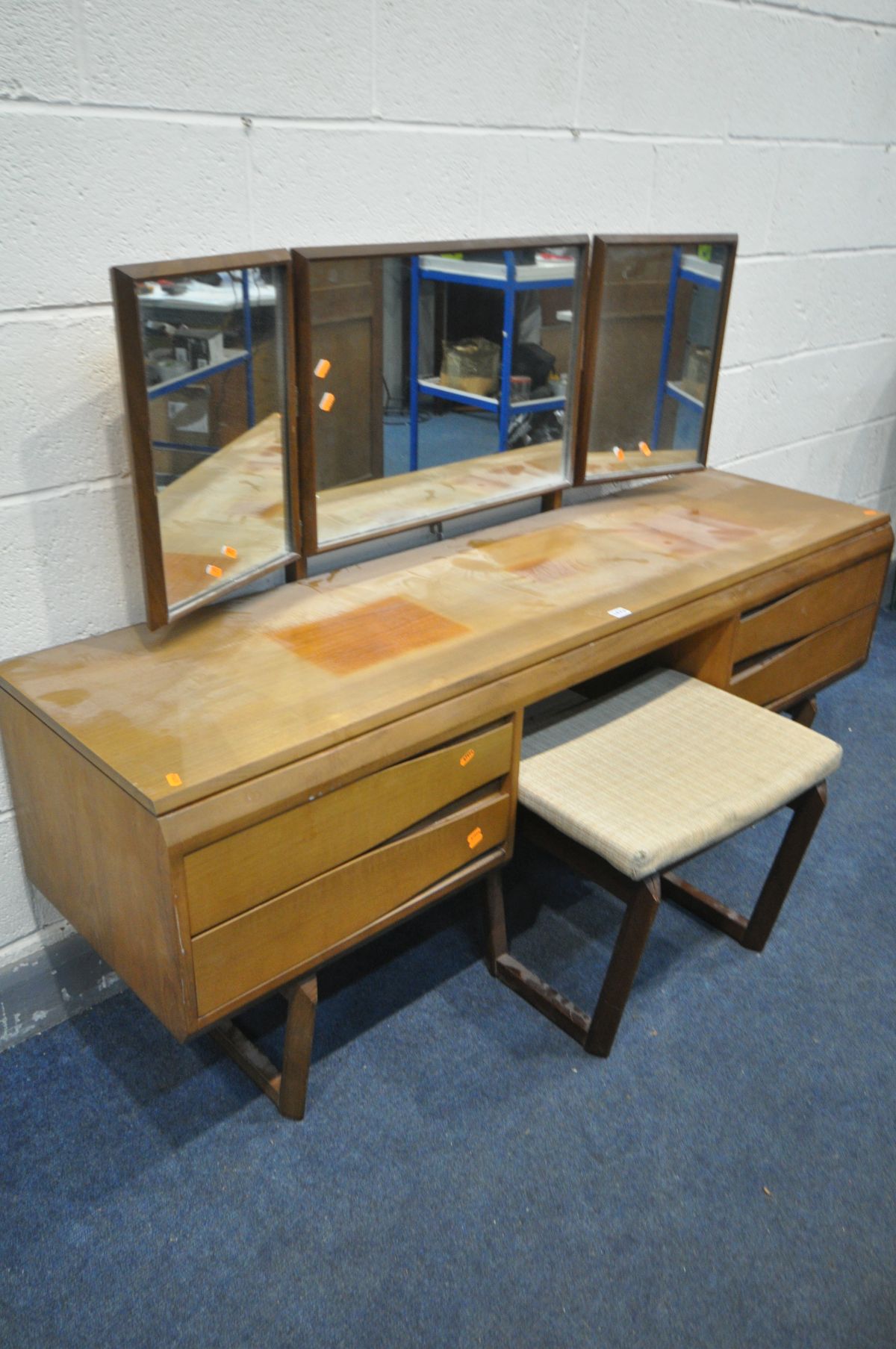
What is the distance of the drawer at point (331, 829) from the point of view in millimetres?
1101

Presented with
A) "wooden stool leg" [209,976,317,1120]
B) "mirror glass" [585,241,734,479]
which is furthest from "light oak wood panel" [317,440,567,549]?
"wooden stool leg" [209,976,317,1120]

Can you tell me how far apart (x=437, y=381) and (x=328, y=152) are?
1.14ft

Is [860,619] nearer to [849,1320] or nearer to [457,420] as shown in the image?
[457,420]

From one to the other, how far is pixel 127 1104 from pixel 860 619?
60.7 inches

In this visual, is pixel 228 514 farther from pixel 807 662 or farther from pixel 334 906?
pixel 807 662

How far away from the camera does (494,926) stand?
5.43ft

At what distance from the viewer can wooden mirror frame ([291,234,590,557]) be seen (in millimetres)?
1379

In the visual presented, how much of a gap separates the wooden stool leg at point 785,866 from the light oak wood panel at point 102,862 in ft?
3.18

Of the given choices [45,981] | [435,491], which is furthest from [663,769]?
[45,981]

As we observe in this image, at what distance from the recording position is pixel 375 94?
4.83 feet

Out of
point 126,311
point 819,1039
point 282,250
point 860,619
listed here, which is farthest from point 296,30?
point 819,1039

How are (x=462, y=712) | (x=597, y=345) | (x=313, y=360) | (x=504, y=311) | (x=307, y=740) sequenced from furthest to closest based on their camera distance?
1. (x=597, y=345)
2. (x=504, y=311)
3. (x=313, y=360)
4. (x=462, y=712)
5. (x=307, y=740)

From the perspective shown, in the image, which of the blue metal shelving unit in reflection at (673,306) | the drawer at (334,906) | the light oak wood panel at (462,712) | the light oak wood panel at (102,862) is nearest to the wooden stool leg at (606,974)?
the drawer at (334,906)

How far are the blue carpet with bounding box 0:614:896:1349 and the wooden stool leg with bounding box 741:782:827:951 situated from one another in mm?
51
